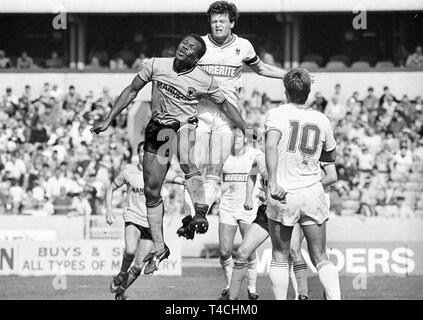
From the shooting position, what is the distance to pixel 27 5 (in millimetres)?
30922

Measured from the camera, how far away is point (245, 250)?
14.9m

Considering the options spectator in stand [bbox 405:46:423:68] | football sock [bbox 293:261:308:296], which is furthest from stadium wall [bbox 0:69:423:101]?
football sock [bbox 293:261:308:296]

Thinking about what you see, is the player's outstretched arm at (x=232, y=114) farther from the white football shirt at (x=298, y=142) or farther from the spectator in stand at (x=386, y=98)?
the spectator in stand at (x=386, y=98)

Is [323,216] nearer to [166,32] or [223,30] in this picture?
[223,30]

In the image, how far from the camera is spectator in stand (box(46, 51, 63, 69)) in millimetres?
31516

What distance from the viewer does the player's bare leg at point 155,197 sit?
1262 cm

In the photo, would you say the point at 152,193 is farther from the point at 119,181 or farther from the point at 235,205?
the point at 235,205

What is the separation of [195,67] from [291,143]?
1503mm

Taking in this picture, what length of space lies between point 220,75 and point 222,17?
0.68 meters

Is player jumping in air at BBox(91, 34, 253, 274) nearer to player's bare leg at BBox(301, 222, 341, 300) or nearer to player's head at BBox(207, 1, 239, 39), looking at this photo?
player's head at BBox(207, 1, 239, 39)

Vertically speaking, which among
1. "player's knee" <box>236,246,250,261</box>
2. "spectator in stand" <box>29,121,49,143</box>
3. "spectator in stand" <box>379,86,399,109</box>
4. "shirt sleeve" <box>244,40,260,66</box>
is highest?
"shirt sleeve" <box>244,40,260,66</box>

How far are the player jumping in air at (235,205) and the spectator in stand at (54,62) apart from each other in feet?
48.5

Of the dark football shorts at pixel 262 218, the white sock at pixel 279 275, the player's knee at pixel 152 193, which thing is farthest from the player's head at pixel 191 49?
the dark football shorts at pixel 262 218

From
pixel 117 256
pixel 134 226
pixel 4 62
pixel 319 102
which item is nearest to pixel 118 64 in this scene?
pixel 4 62
